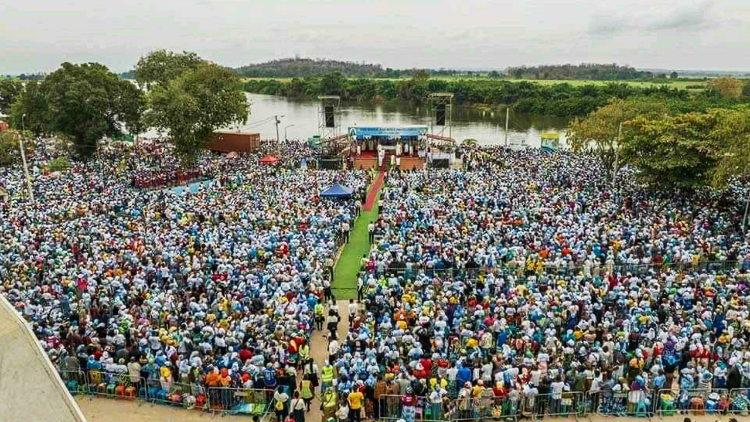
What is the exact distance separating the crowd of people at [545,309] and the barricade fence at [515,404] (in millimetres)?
38

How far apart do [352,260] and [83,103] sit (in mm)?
26287

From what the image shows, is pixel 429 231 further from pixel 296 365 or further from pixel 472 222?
pixel 296 365

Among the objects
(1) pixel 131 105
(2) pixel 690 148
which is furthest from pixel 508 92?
(2) pixel 690 148

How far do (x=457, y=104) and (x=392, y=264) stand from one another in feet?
291

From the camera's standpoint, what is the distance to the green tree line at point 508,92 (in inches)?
2872

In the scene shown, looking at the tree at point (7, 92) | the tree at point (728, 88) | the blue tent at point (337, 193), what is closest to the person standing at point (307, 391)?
the blue tent at point (337, 193)

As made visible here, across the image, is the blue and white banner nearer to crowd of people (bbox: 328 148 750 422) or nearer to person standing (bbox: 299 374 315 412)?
crowd of people (bbox: 328 148 750 422)

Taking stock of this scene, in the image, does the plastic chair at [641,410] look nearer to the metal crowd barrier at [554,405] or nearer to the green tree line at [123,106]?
the metal crowd barrier at [554,405]

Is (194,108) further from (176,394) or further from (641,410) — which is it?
(641,410)

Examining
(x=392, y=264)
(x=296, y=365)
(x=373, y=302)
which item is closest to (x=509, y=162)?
(x=392, y=264)

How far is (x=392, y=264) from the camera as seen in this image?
16.2m

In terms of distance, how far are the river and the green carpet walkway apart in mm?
36905

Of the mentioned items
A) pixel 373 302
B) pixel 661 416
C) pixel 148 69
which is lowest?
pixel 661 416

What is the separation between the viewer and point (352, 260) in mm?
18969
